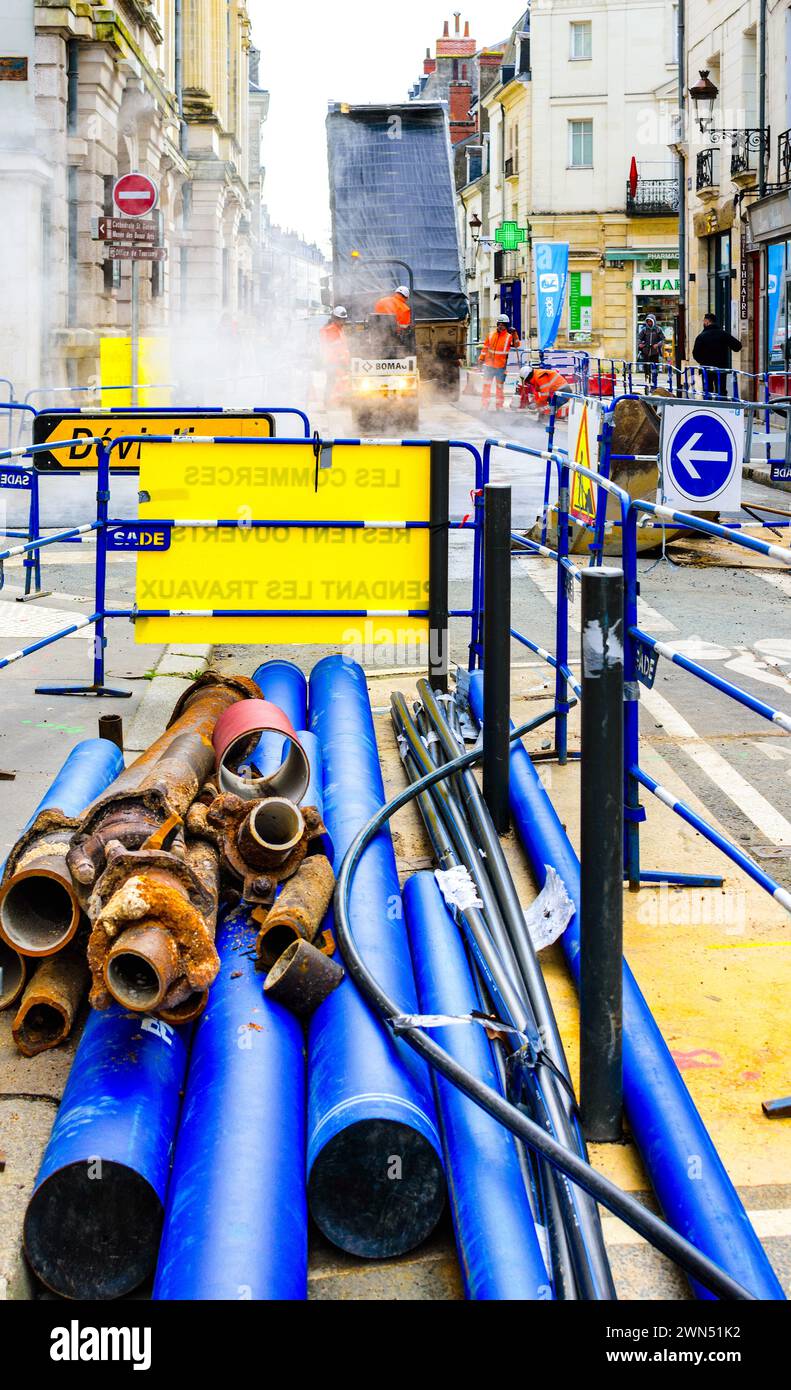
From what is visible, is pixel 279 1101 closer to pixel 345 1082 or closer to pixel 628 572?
pixel 345 1082

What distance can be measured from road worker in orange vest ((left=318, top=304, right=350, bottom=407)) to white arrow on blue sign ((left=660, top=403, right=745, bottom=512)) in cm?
1441

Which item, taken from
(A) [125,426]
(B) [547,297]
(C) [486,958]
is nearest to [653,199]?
(B) [547,297]

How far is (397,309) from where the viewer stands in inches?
1032

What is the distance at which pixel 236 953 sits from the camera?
3.92m

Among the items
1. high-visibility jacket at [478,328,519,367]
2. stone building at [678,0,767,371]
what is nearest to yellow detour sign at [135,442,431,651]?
stone building at [678,0,767,371]

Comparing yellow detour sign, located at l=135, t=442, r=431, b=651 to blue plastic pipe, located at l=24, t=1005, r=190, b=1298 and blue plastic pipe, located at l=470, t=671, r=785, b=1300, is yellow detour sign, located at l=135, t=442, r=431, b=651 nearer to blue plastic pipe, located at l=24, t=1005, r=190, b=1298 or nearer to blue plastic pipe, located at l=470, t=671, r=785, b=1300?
blue plastic pipe, located at l=470, t=671, r=785, b=1300

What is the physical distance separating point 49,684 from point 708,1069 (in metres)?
5.25

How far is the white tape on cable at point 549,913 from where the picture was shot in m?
4.35

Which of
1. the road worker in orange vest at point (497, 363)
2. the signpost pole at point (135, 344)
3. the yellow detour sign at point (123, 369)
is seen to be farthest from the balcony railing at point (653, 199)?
the signpost pole at point (135, 344)

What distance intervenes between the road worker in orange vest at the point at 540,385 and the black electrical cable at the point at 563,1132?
970 inches

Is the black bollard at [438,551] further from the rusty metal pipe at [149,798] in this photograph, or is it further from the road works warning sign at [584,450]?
the rusty metal pipe at [149,798]

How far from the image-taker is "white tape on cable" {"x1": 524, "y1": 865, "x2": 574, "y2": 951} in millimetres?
4348

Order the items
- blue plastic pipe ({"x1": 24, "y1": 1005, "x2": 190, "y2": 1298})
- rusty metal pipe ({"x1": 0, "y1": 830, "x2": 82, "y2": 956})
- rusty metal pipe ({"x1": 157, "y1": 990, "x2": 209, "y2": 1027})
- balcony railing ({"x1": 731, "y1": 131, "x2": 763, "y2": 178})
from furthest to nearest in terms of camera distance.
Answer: balcony railing ({"x1": 731, "y1": 131, "x2": 763, "y2": 178}) → rusty metal pipe ({"x1": 0, "y1": 830, "x2": 82, "y2": 956}) → rusty metal pipe ({"x1": 157, "y1": 990, "x2": 209, "y2": 1027}) → blue plastic pipe ({"x1": 24, "y1": 1005, "x2": 190, "y2": 1298})
